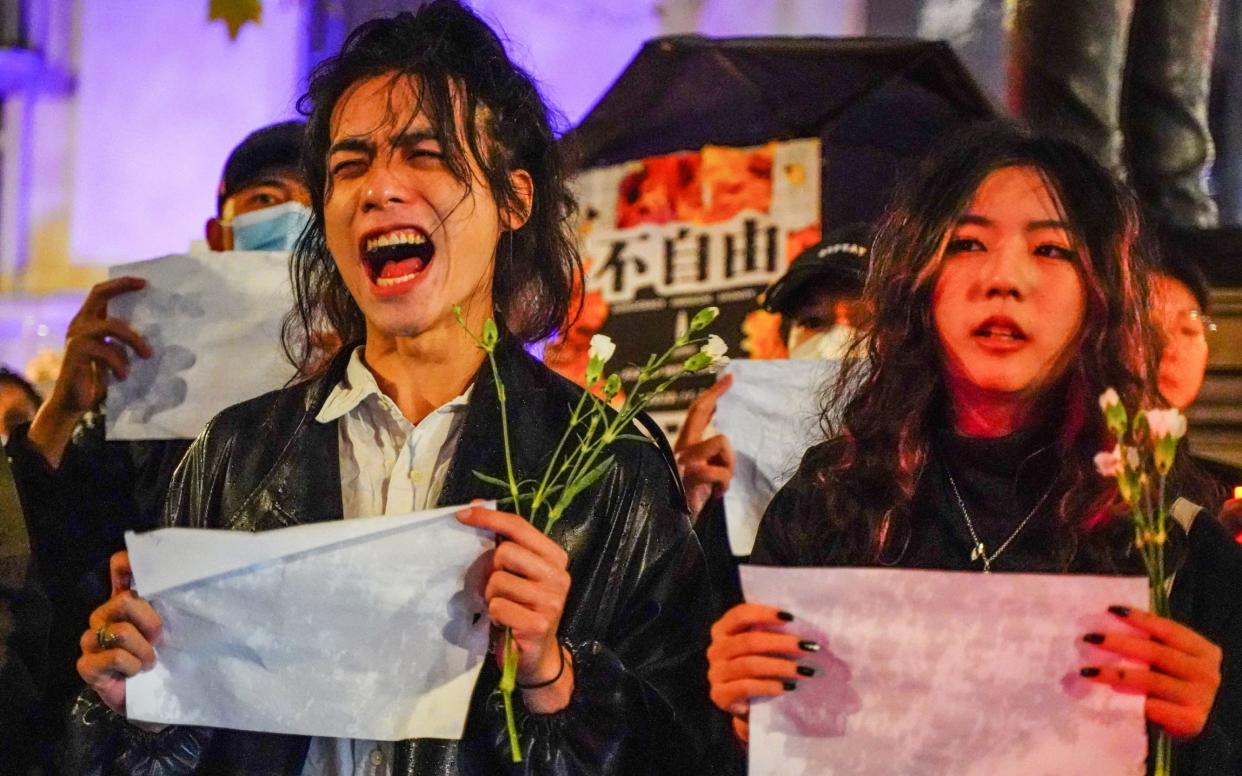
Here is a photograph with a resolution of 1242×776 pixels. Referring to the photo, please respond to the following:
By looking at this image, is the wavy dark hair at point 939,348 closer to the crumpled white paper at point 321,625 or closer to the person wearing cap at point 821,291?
the crumpled white paper at point 321,625

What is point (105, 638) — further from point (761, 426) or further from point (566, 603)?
point (761, 426)

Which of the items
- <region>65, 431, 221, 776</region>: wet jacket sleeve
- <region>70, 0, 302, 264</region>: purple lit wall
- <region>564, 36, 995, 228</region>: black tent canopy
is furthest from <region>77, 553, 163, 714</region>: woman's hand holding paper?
<region>70, 0, 302, 264</region>: purple lit wall

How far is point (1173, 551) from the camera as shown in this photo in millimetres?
1934

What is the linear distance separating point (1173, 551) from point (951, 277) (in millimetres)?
487

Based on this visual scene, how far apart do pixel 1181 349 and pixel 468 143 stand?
163 cm

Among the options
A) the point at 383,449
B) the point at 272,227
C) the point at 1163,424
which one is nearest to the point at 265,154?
the point at 272,227

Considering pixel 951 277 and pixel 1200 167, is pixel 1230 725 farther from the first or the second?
pixel 1200 167

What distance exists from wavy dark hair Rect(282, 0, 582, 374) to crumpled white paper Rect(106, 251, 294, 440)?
0.32 meters

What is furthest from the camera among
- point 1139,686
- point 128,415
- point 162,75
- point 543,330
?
point 162,75

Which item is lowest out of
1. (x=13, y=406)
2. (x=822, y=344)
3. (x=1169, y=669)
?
(x=13, y=406)

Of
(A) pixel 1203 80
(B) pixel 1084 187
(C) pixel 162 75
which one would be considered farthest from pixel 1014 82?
(C) pixel 162 75

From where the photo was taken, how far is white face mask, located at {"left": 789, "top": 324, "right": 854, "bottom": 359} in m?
3.31

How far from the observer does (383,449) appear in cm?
225

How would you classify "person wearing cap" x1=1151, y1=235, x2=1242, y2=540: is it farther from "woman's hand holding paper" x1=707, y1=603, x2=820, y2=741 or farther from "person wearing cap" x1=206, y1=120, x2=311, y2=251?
"person wearing cap" x1=206, y1=120, x2=311, y2=251
